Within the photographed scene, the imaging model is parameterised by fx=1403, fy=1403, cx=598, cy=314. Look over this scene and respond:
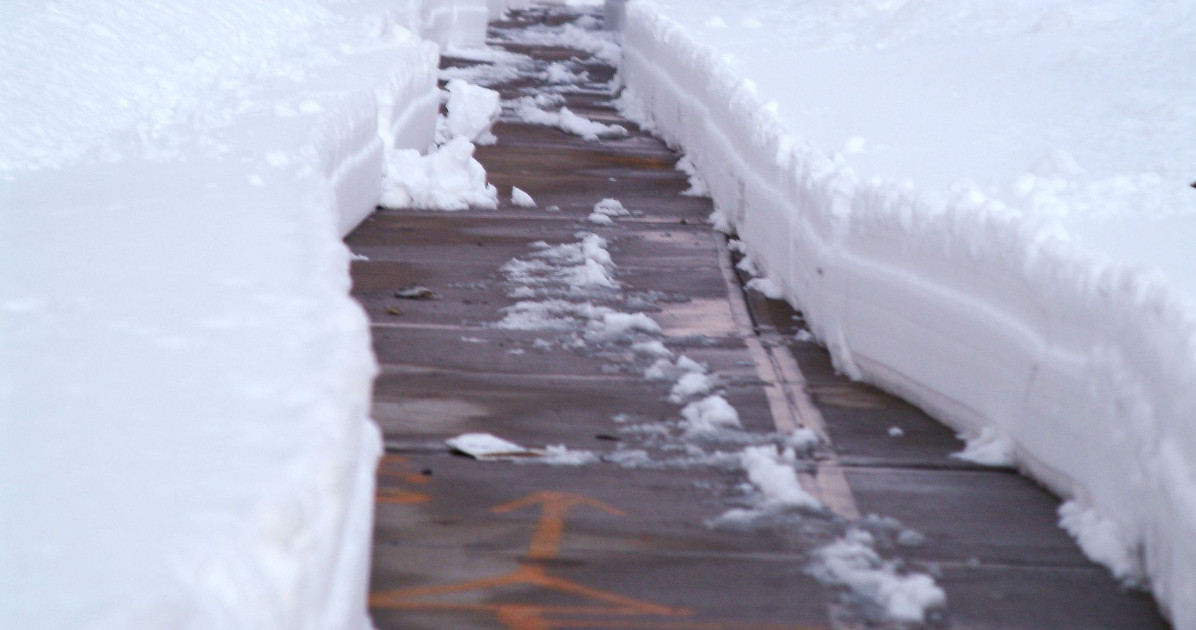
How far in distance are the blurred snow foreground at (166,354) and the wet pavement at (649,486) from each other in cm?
72

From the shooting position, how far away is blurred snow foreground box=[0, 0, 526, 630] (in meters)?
2.10

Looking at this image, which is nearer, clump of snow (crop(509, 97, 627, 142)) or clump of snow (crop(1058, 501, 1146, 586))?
clump of snow (crop(1058, 501, 1146, 586))

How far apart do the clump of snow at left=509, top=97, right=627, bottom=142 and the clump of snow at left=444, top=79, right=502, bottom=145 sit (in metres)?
0.84

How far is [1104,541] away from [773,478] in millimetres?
937

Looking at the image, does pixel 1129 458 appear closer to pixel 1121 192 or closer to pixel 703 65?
pixel 1121 192

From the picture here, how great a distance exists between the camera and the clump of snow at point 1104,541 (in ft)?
11.6

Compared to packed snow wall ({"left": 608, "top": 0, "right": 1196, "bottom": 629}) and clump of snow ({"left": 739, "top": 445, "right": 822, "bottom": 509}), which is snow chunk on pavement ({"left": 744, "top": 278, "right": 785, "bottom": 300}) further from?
clump of snow ({"left": 739, "top": 445, "right": 822, "bottom": 509})

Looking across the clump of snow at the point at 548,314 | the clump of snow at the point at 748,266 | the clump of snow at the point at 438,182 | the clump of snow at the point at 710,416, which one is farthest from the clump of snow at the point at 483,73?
the clump of snow at the point at 710,416

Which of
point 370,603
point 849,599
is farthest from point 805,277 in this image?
point 370,603

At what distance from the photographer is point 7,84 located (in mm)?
5074

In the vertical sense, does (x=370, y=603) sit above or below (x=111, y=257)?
below

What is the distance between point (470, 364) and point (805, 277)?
155 cm

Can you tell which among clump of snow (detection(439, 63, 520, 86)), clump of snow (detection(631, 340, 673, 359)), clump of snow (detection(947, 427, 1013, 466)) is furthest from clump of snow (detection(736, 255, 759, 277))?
clump of snow (detection(439, 63, 520, 86))

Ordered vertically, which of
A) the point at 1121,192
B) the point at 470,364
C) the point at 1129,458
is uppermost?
the point at 1121,192
